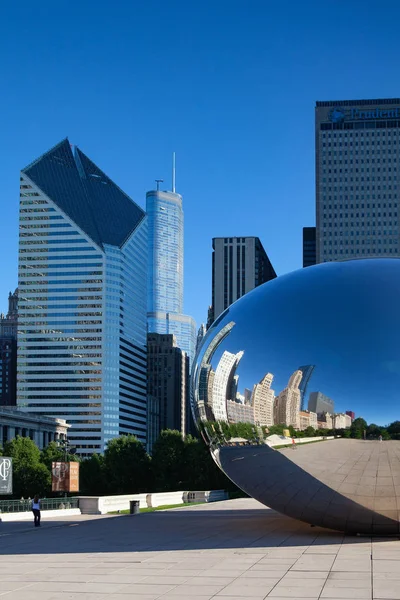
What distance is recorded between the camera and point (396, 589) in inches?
487

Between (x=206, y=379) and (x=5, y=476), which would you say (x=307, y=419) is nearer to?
(x=206, y=379)

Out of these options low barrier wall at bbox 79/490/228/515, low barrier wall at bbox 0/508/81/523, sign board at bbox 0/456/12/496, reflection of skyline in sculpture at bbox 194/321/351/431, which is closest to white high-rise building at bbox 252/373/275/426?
reflection of skyline in sculpture at bbox 194/321/351/431

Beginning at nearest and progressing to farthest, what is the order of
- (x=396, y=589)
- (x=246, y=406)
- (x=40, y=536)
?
(x=396, y=589)
(x=246, y=406)
(x=40, y=536)

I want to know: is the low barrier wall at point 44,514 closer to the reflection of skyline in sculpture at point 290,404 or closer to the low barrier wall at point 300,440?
the low barrier wall at point 300,440

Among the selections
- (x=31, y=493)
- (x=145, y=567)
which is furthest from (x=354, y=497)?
(x=31, y=493)

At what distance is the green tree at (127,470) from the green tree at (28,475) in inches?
290

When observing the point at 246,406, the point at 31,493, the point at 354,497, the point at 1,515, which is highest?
the point at 246,406

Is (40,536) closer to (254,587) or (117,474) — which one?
(254,587)

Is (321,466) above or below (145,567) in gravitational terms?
above

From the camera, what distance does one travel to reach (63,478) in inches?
1345

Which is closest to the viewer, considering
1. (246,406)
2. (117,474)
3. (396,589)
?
(396,589)

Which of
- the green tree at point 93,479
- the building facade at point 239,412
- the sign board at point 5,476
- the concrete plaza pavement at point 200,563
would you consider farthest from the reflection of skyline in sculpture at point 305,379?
the green tree at point 93,479

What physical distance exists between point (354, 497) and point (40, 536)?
8643 mm

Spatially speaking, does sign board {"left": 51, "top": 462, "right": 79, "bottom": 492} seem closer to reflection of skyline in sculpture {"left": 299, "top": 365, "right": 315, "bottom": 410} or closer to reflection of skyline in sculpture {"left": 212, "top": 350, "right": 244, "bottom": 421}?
reflection of skyline in sculpture {"left": 212, "top": 350, "right": 244, "bottom": 421}
